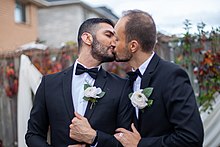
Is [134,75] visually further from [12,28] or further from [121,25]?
[12,28]

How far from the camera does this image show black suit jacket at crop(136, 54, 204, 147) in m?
1.77

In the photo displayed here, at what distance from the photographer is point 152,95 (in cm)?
195

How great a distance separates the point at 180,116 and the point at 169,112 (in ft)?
0.29

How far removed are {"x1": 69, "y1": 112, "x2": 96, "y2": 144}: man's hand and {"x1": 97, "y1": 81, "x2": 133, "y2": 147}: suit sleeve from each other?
55mm

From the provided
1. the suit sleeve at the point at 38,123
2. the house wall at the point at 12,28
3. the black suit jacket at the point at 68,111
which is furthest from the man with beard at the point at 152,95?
the house wall at the point at 12,28

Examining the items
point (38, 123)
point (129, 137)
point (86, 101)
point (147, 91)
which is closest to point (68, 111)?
point (86, 101)

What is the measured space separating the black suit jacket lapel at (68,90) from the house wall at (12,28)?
1005 centimetres

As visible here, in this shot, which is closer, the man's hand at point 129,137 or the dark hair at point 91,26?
the man's hand at point 129,137

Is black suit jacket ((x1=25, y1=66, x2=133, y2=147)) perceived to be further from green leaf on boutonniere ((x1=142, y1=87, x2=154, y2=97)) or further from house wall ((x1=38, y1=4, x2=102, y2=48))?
house wall ((x1=38, y1=4, x2=102, y2=48))

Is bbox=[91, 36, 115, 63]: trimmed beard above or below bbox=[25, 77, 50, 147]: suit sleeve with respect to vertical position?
above

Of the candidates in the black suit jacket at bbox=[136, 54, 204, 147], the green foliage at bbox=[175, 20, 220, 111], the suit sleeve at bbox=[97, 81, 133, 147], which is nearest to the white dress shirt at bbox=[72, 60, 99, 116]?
the suit sleeve at bbox=[97, 81, 133, 147]

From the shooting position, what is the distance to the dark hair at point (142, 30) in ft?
6.61

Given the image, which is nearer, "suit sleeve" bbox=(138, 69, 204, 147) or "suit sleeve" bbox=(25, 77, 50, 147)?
"suit sleeve" bbox=(138, 69, 204, 147)

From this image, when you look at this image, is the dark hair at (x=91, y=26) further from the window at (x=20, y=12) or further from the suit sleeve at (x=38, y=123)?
the window at (x=20, y=12)
